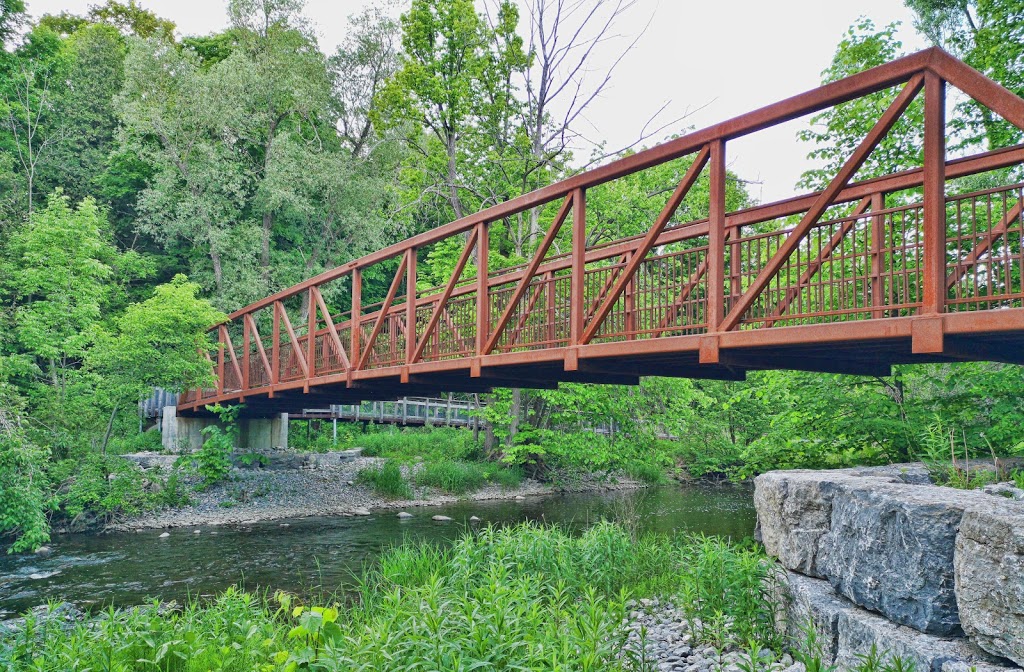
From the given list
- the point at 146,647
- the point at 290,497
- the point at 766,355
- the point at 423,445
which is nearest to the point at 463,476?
the point at 290,497

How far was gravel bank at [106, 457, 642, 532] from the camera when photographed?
16.8 metres

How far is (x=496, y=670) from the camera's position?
4.96 m

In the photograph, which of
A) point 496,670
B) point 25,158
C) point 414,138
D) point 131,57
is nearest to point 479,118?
point 414,138

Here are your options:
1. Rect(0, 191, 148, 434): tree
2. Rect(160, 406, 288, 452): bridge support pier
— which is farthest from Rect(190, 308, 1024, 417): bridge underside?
Rect(160, 406, 288, 452): bridge support pier

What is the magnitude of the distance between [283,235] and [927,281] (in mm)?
28552

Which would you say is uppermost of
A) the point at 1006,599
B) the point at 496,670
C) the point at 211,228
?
the point at 211,228

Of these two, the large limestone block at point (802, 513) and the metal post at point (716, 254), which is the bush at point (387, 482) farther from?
the large limestone block at point (802, 513)

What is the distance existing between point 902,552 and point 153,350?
597 inches

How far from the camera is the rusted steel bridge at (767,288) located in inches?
238

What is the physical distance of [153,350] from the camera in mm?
16469

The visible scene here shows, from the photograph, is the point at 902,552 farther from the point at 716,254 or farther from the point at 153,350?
the point at 153,350

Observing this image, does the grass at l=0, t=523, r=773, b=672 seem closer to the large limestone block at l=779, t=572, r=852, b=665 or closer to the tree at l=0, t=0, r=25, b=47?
the large limestone block at l=779, t=572, r=852, b=665

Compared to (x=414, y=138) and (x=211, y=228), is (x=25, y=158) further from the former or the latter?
(x=414, y=138)

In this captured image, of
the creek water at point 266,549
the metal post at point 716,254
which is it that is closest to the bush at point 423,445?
the creek water at point 266,549
